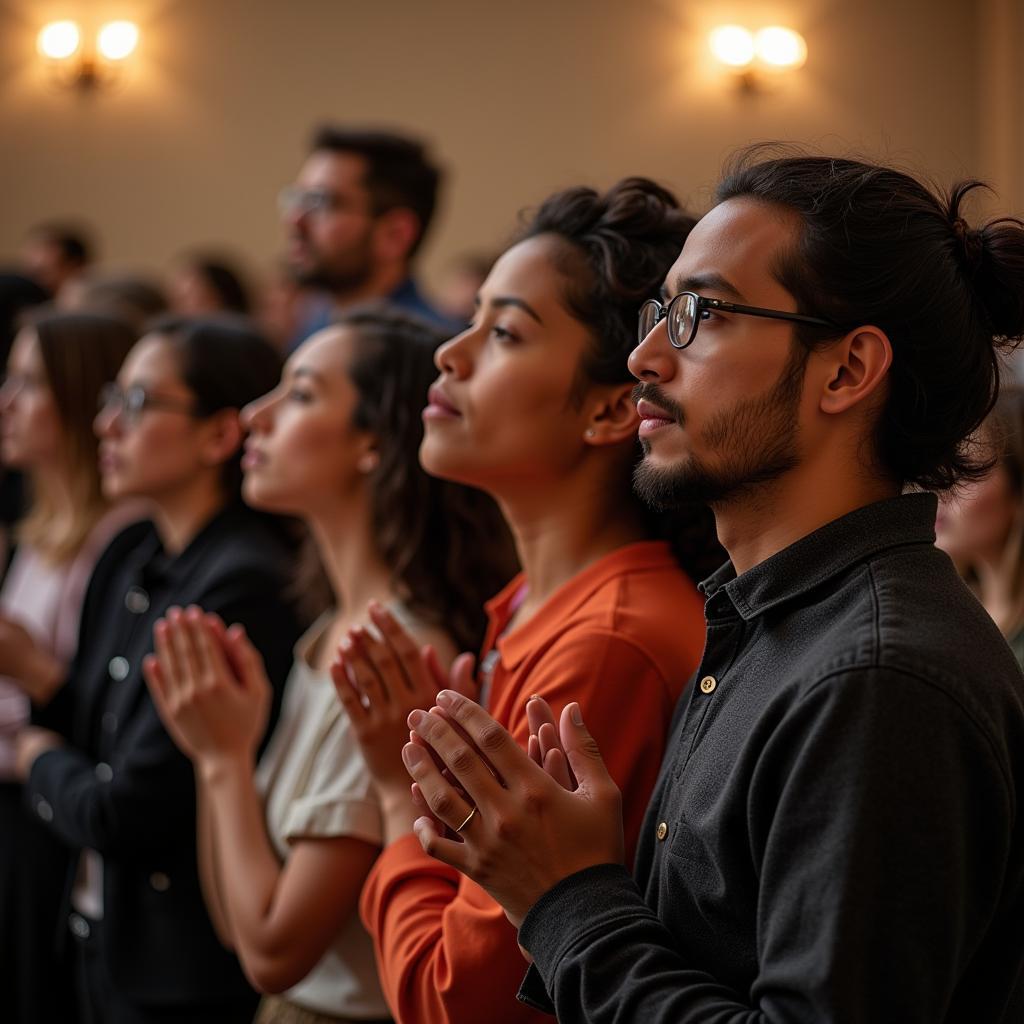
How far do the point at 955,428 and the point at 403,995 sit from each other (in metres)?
0.78

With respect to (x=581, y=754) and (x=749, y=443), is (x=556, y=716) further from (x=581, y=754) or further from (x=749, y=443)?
(x=749, y=443)

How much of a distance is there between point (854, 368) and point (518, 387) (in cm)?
54

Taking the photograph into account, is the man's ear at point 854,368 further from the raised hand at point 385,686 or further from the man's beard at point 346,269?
the man's beard at point 346,269

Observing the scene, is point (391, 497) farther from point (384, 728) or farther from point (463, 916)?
point (463, 916)

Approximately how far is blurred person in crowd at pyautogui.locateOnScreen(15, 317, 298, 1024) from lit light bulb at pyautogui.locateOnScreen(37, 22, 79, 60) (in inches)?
205

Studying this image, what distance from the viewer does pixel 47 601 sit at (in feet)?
9.35

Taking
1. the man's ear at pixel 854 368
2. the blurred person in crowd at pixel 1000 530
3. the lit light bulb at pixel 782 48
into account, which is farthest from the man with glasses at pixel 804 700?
the lit light bulb at pixel 782 48

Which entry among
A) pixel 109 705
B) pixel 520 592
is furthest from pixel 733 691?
pixel 109 705

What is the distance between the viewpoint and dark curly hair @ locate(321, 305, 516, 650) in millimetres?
1947

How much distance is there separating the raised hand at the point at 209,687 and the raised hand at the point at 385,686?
1.13ft

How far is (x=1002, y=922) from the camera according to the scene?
0.99 meters

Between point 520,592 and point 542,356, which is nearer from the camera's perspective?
point 542,356

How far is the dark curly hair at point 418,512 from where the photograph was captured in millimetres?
1947

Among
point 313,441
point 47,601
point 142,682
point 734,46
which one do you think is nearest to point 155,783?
point 142,682
